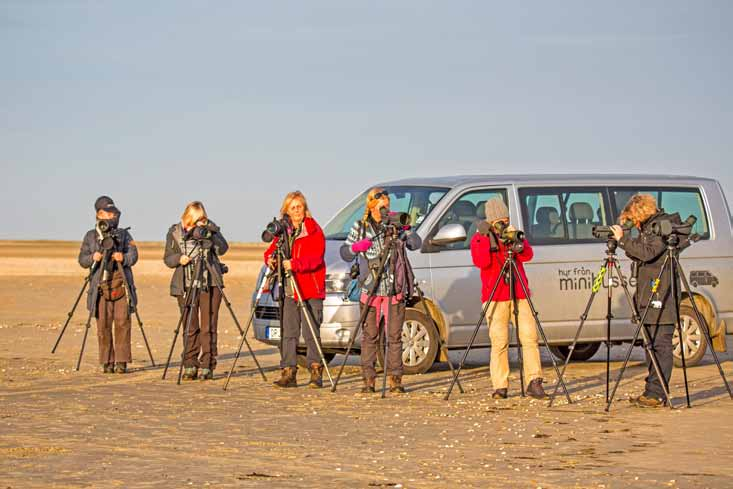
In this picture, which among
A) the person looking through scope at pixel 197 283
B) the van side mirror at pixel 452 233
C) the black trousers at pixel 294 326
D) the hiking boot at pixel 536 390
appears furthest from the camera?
the person looking through scope at pixel 197 283

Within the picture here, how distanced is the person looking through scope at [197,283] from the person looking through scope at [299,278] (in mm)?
894

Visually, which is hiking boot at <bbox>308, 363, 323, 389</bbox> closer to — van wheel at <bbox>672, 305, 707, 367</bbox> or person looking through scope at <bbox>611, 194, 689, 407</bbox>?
person looking through scope at <bbox>611, 194, 689, 407</bbox>

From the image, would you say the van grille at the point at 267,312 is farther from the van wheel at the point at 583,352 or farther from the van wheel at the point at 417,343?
the van wheel at the point at 583,352

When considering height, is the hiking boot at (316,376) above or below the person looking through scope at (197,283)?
below

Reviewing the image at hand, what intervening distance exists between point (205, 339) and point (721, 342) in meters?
6.03

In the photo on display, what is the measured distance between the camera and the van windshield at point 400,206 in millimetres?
16016

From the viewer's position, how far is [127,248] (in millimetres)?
16266

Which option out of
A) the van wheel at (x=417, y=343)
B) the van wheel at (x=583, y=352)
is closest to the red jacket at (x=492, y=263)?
the van wheel at (x=417, y=343)

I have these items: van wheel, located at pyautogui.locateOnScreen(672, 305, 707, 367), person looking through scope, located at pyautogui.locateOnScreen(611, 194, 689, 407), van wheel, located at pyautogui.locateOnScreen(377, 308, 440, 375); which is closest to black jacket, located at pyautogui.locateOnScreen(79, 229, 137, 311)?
van wheel, located at pyautogui.locateOnScreen(377, 308, 440, 375)

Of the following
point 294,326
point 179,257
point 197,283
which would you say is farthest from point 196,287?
point 294,326

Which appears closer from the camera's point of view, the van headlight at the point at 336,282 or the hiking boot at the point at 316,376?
the hiking boot at the point at 316,376

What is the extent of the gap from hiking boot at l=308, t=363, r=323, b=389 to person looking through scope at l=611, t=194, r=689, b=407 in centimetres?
325

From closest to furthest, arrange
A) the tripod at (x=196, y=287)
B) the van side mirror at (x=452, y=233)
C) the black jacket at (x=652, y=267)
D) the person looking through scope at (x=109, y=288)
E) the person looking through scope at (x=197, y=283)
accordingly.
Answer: the black jacket at (x=652, y=267), the van side mirror at (x=452, y=233), the tripod at (x=196, y=287), the person looking through scope at (x=197, y=283), the person looking through scope at (x=109, y=288)

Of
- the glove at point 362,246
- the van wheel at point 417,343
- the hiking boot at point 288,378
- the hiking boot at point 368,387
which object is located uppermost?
the glove at point 362,246
